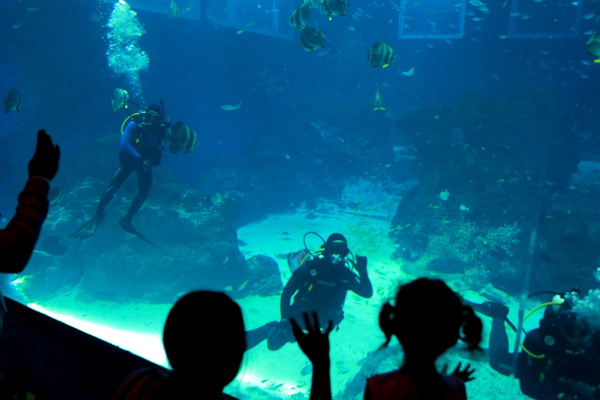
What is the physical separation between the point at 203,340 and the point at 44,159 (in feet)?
3.80

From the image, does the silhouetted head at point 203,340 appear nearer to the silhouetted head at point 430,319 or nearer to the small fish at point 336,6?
the silhouetted head at point 430,319

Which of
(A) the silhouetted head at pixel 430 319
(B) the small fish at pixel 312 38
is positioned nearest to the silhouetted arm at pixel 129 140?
(B) the small fish at pixel 312 38

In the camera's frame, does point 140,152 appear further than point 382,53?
Yes

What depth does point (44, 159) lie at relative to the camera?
1355 mm

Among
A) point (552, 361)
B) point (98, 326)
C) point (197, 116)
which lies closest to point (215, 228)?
point (98, 326)

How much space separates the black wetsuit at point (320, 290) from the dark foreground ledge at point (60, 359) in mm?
3017

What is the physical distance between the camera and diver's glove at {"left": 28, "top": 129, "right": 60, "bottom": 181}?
1.32 meters

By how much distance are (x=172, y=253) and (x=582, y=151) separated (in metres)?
16.6

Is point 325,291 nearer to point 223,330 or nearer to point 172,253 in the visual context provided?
point 223,330

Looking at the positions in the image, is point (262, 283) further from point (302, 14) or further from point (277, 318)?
point (302, 14)

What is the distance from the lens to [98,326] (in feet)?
24.5

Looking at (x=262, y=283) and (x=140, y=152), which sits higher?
(x=140, y=152)

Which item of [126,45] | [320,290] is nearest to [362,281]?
[320,290]

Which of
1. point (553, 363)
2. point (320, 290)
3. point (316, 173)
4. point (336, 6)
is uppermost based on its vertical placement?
point (336, 6)
